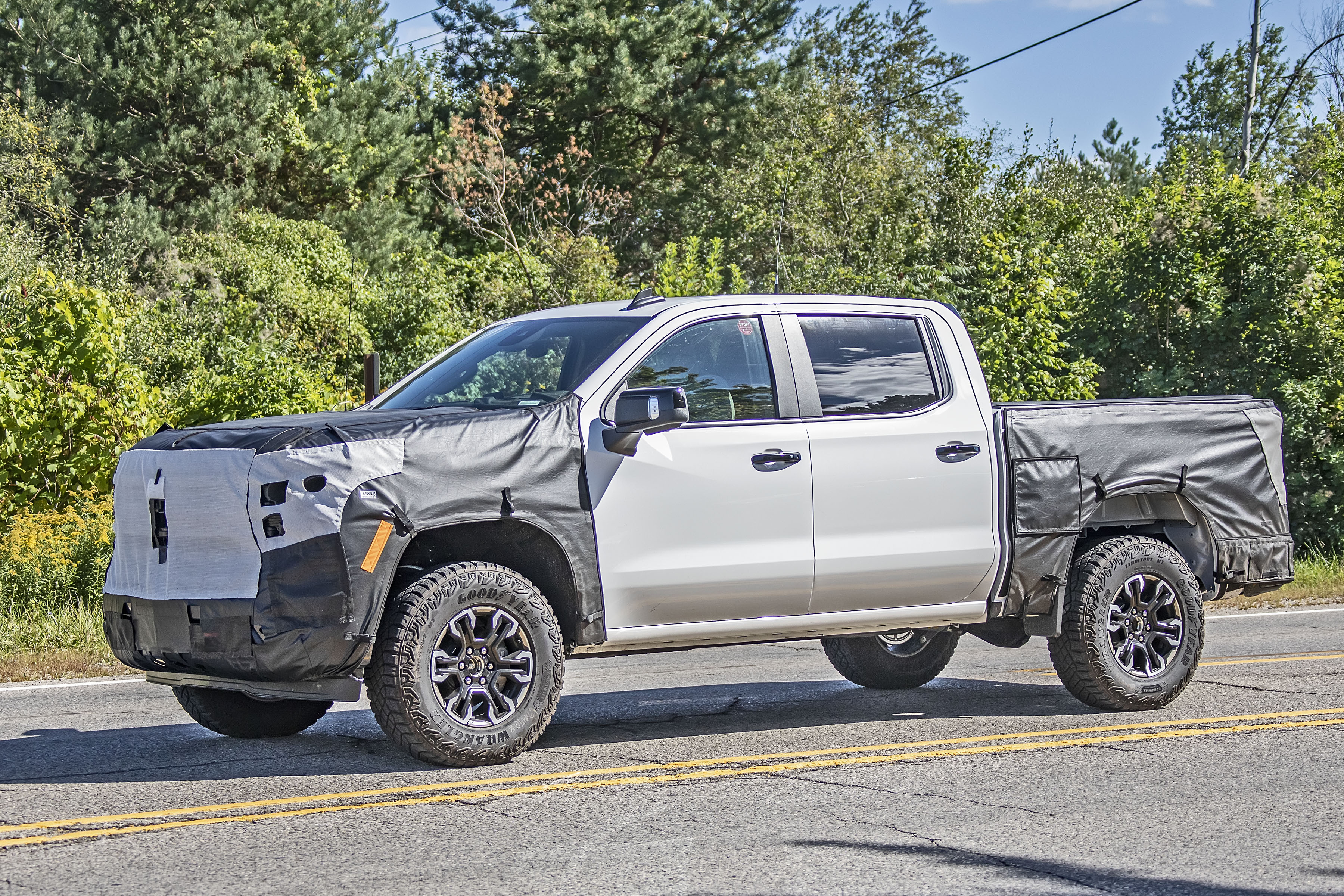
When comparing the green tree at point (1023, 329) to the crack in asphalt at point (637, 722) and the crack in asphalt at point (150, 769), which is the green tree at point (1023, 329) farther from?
the crack in asphalt at point (150, 769)

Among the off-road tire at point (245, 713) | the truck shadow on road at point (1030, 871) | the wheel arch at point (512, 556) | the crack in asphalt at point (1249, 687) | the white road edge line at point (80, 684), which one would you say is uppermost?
the wheel arch at point (512, 556)

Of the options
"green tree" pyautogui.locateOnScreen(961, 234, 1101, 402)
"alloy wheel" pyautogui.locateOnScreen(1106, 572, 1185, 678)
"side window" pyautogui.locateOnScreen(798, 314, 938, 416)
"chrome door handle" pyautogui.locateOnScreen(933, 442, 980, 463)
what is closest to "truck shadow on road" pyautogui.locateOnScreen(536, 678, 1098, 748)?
"alloy wheel" pyautogui.locateOnScreen(1106, 572, 1185, 678)

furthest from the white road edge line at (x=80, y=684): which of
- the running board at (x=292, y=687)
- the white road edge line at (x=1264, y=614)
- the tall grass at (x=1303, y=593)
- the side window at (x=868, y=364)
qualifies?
the tall grass at (x=1303, y=593)

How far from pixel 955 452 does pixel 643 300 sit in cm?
175

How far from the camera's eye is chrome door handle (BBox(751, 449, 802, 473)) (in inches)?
272

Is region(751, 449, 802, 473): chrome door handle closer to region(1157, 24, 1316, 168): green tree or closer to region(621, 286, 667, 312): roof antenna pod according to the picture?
region(621, 286, 667, 312): roof antenna pod

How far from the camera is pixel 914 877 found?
4.80 meters

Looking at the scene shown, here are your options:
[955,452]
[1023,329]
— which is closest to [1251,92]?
[1023,329]

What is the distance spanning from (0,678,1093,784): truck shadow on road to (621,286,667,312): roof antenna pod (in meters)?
2.14

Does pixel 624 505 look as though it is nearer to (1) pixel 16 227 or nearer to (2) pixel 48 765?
(2) pixel 48 765

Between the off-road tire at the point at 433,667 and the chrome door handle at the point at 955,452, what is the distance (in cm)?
220

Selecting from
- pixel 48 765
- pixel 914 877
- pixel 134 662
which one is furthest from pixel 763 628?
pixel 48 765

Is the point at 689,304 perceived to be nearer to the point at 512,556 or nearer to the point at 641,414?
the point at 641,414

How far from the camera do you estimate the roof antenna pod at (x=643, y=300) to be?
7.40 m
